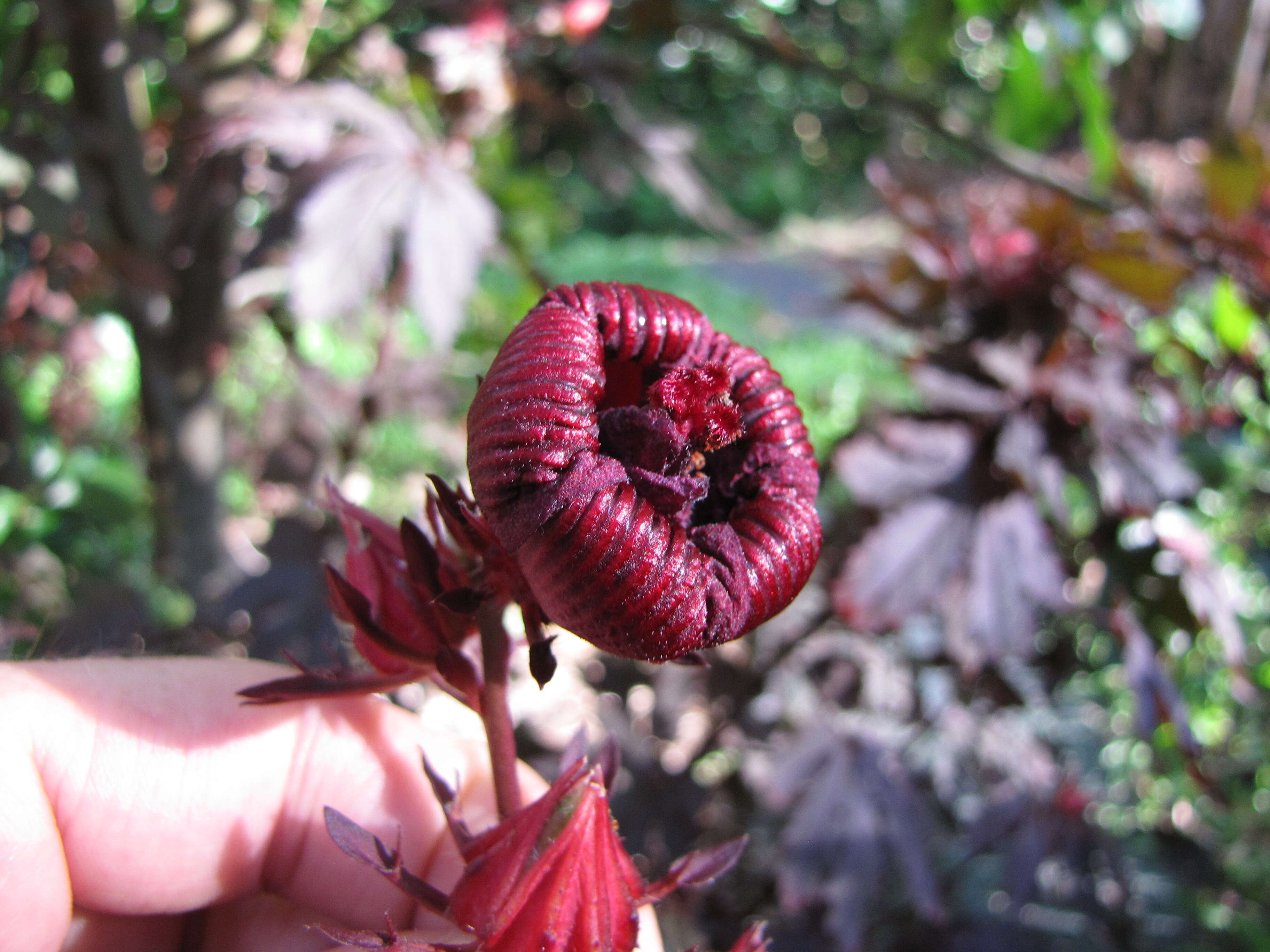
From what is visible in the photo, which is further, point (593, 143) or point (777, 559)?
point (593, 143)

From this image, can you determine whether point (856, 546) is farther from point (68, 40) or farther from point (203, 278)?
point (68, 40)

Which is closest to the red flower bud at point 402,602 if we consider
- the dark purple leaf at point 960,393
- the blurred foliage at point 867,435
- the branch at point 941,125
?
the blurred foliage at point 867,435

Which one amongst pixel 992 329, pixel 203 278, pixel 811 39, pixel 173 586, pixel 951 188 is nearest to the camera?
pixel 992 329

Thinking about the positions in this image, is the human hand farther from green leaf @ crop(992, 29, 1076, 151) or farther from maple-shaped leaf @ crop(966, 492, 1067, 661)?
green leaf @ crop(992, 29, 1076, 151)

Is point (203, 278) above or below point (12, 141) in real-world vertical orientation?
below

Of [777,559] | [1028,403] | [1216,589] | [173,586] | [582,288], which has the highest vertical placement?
[582,288]

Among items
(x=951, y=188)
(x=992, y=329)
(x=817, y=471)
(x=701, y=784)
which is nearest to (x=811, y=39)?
(x=951, y=188)

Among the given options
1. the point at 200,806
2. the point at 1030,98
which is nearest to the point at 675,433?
the point at 200,806

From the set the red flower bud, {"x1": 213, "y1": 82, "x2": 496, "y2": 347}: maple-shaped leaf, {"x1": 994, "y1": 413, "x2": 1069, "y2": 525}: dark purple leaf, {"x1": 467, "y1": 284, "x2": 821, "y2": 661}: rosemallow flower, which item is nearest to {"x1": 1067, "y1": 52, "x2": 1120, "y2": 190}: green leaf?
{"x1": 994, "y1": 413, "x2": 1069, "y2": 525}: dark purple leaf
